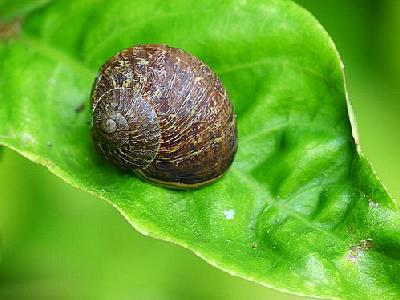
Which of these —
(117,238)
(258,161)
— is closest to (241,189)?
(258,161)

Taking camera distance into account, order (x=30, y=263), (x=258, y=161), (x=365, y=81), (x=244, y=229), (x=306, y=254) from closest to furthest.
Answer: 1. (x=306, y=254)
2. (x=244, y=229)
3. (x=258, y=161)
4. (x=30, y=263)
5. (x=365, y=81)

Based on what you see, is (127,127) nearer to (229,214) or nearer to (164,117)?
(164,117)

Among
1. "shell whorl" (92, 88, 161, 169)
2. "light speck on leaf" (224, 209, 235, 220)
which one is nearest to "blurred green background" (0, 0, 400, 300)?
"shell whorl" (92, 88, 161, 169)

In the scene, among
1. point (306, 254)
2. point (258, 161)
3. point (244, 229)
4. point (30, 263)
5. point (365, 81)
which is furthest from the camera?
point (365, 81)

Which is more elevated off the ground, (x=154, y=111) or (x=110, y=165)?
(x=154, y=111)

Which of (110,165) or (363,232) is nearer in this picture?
(363,232)

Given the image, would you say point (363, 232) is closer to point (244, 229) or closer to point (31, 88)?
point (244, 229)

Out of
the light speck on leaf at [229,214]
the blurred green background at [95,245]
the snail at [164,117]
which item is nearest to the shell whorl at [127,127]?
the snail at [164,117]
